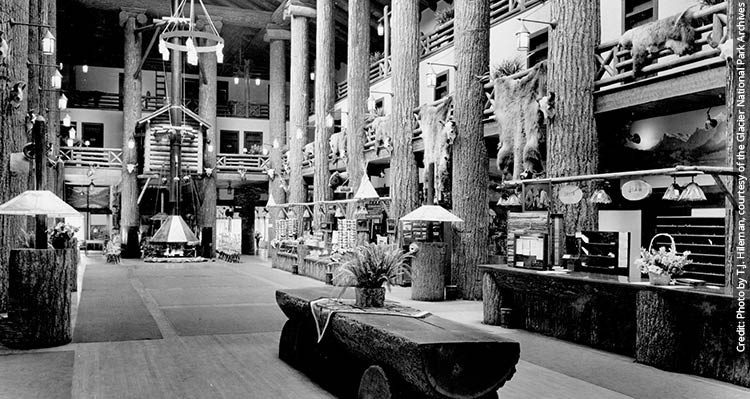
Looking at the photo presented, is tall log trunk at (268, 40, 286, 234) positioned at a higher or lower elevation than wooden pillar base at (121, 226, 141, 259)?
higher

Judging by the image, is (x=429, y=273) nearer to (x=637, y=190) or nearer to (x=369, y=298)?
(x=637, y=190)

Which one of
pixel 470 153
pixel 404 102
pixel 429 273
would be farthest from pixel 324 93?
pixel 429 273

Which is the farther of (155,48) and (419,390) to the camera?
(155,48)

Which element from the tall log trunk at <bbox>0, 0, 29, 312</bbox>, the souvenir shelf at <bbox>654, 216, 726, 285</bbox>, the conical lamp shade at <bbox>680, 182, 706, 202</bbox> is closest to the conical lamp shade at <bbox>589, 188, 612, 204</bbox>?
the conical lamp shade at <bbox>680, 182, 706, 202</bbox>

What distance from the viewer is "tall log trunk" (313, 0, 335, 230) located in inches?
859

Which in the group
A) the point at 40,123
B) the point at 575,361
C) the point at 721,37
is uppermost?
the point at 721,37

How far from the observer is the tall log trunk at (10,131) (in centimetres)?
1032

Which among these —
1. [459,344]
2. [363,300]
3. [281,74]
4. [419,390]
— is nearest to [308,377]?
[363,300]

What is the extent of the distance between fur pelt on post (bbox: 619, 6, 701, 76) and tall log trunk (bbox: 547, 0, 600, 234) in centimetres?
74

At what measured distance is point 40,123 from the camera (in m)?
8.95

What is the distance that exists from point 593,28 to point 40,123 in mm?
8275

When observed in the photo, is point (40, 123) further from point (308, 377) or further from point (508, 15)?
point (508, 15)

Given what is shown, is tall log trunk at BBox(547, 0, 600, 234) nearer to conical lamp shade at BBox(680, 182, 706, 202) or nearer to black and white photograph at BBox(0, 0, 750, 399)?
black and white photograph at BBox(0, 0, 750, 399)

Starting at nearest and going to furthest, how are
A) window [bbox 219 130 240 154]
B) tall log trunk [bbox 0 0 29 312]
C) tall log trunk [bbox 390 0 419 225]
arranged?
tall log trunk [bbox 0 0 29 312] → tall log trunk [bbox 390 0 419 225] → window [bbox 219 130 240 154]
